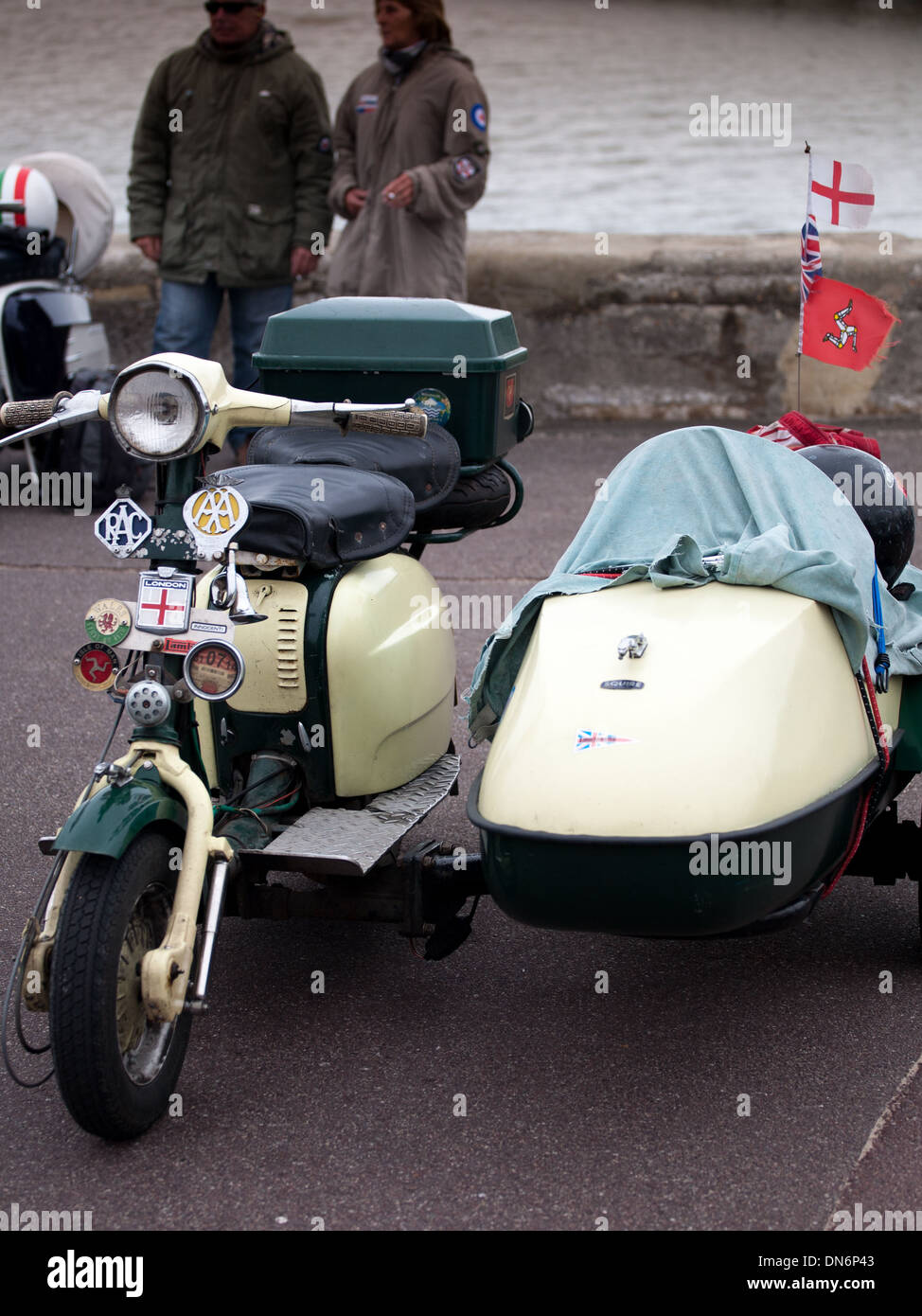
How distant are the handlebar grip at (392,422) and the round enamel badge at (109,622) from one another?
0.61 metres

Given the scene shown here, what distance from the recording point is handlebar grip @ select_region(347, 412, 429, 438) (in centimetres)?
301

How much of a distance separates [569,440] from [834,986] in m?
5.29

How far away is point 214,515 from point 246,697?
553 mm

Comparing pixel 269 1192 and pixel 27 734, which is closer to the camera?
pixel 269 1192

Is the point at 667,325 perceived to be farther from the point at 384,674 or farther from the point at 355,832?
the point at 355,832

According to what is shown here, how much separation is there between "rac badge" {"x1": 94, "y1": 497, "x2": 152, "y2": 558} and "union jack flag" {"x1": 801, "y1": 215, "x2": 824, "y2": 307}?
185 cm

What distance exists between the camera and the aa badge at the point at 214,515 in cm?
271

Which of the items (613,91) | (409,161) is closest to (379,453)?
(409,161)

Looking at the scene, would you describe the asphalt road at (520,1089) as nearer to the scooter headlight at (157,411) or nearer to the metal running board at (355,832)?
the metal running board at (355,832)

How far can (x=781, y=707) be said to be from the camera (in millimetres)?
2732

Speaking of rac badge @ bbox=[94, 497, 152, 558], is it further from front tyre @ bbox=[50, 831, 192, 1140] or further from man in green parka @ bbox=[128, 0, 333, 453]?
man in green parka @ bbox=[128, 0, 333, 453]

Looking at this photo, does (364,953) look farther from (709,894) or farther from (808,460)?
(808,460)

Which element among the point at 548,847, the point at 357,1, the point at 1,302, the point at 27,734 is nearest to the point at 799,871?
the point at 548,847

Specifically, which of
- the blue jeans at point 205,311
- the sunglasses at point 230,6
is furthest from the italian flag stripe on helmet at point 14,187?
the sunglasses at point 230,6
